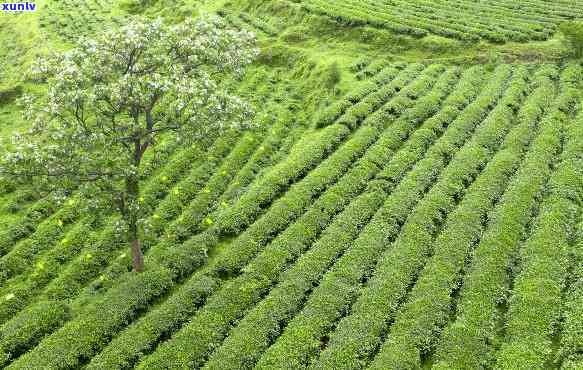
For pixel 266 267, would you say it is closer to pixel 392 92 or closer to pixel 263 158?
pixel 263 158

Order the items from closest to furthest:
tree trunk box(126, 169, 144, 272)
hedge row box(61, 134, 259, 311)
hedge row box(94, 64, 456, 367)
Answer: hedge row box(94, 64, 456, 367)
tree trunk box(126, 169, 144, 272)
hedge row box(61, 134, 259, 311)

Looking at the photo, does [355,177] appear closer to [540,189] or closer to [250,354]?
[540,189]

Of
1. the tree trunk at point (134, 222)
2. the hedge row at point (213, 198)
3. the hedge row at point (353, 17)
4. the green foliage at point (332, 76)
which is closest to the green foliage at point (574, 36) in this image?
the hedge row at point (353, 17)

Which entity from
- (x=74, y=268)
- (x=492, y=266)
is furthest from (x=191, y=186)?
(x=492, y=266)

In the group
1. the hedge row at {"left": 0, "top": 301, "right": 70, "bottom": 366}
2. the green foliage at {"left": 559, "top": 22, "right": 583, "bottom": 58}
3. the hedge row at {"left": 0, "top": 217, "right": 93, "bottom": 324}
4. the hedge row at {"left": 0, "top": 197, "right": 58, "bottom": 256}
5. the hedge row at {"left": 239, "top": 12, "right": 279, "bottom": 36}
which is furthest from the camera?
the hedge row at {"left": 239, "top": 12, "right": 279, "bottom": 36}

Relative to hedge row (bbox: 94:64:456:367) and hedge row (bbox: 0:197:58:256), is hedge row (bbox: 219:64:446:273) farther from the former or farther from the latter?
hedge row (bbox: 0:197:58:256)

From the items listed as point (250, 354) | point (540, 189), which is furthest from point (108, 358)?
point (540, 189)

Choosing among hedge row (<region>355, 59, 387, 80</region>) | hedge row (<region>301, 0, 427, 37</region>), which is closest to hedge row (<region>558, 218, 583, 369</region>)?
hedge row (<region>355, 59, 387, 80</region>)
